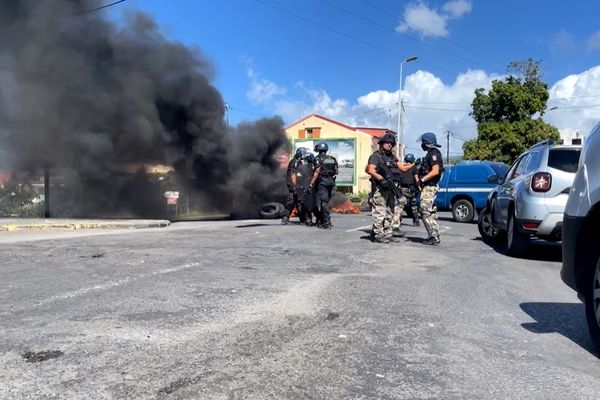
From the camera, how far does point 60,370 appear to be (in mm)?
3061

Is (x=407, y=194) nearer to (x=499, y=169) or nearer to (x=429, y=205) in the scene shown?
(x=429, y=205)

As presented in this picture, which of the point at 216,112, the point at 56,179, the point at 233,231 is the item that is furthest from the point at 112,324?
the point at 216,112

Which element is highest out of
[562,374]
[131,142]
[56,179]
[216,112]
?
[216,112]

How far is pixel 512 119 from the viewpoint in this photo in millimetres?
33312

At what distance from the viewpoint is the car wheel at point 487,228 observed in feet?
31.4

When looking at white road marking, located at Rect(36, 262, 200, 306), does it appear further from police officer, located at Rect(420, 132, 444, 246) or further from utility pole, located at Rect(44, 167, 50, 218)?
utility pole, located at Rect(44, 167, 50, 218)

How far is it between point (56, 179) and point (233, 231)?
8401mm

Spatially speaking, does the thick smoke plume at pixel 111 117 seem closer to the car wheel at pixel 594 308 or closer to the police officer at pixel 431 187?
the police officer at pixel 431 187

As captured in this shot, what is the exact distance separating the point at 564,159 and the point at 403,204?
3109mm

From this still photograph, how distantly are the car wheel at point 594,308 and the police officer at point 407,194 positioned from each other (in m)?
5.96

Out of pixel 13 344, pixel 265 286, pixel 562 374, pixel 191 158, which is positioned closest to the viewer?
pixel 562 374

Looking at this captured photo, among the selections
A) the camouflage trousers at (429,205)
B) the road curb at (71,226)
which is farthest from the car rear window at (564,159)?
the road curb at (71,226)

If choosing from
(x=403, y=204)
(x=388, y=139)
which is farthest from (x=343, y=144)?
(x=388, y=139)

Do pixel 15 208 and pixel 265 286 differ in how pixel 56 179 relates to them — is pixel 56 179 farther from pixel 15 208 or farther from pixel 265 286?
pixel 265 286
